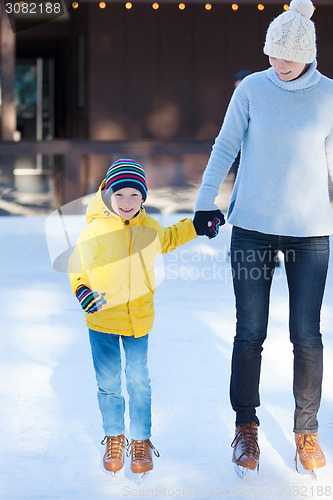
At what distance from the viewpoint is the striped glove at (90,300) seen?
2398mm

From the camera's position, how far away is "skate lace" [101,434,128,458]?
2551mm

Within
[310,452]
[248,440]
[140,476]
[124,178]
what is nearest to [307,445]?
[310,452]

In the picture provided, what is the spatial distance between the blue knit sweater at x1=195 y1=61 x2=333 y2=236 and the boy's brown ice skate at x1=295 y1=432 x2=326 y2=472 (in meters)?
0.68

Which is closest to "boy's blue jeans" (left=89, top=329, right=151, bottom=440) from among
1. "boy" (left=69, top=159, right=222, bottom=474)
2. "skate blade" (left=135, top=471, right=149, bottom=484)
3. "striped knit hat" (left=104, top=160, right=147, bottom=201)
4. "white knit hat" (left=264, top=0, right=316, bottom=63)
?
"boy" (left=69, top=159, right=222, bottom=474)

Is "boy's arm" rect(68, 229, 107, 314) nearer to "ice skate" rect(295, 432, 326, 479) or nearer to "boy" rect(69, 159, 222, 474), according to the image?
"boy" rect(69, 159, 222, 474)

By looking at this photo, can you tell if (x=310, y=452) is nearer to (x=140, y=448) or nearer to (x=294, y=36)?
(x=140, y=448)

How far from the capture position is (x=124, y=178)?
2.49m

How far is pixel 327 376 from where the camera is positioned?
140 inches

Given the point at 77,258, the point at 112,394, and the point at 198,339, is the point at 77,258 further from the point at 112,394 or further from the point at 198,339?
the point at 198,339

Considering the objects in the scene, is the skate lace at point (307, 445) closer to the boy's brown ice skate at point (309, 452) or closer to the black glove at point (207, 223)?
the boy's brown ice skate at point (309, 452)

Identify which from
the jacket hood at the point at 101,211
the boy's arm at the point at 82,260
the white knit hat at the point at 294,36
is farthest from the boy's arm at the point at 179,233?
the white knit hat at the point at 294,36

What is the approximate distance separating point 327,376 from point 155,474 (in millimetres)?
1295

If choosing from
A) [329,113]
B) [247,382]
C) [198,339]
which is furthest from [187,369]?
[329,113]

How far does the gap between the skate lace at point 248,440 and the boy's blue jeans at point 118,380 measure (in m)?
0.30
